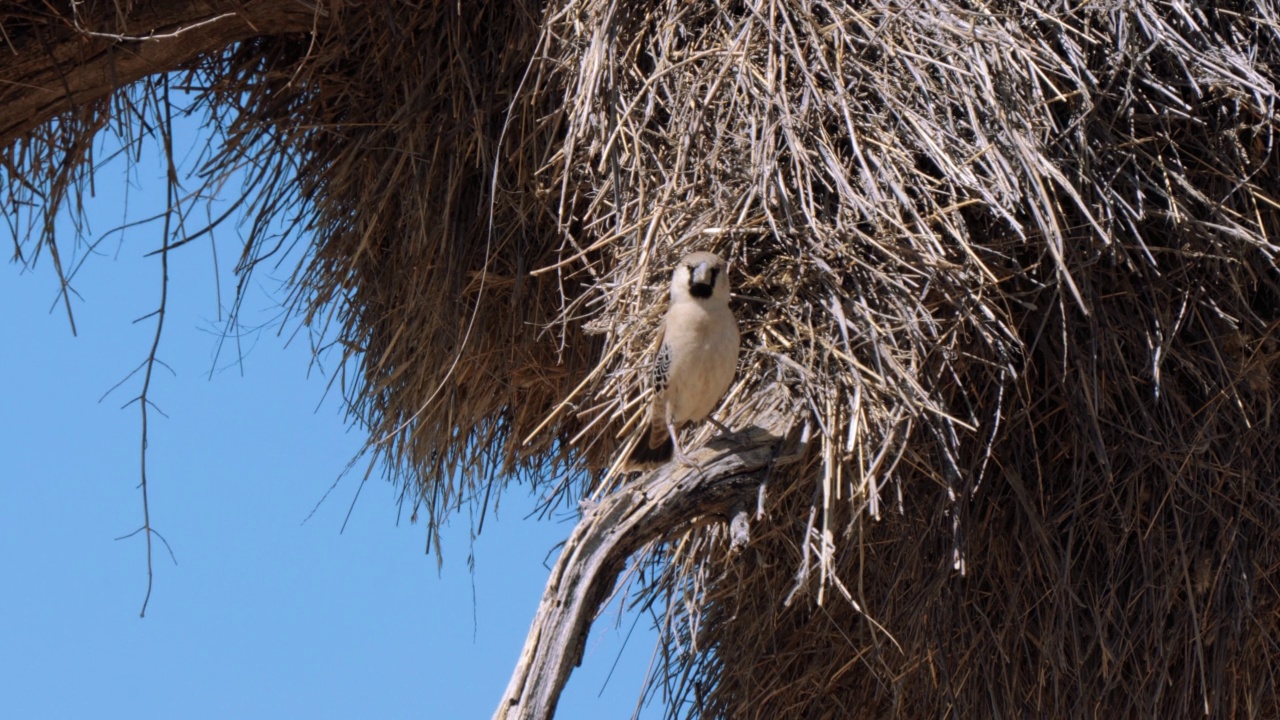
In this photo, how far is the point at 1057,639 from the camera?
9.68 ft

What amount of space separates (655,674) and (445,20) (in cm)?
145

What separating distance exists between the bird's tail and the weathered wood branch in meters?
0.10

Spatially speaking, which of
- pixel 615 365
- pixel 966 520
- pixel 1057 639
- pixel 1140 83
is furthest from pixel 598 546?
pixel 1140 83

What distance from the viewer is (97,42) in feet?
10.0

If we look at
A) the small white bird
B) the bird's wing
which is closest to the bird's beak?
the small white bird

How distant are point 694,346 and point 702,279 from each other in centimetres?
11

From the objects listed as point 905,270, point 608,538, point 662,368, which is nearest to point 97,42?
point 662,368

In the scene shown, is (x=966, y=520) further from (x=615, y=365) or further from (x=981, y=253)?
(x=615, y=365)

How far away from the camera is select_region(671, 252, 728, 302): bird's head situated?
8.15 feet

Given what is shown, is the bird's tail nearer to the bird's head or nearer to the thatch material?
the thatch material

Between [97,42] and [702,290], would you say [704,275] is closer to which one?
[702,290]

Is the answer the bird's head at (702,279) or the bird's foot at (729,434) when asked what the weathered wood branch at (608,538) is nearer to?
the bird's foot at (729,434)

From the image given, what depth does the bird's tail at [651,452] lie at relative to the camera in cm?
272

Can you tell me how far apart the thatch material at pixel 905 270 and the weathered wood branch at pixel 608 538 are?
2.7 inches
